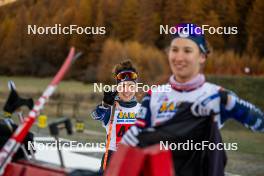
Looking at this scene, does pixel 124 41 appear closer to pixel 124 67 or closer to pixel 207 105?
pixel 124 67

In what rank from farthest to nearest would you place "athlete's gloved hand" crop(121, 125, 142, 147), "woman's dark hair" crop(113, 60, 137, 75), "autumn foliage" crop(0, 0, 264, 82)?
"autumn foliage" crop(0, 0, 264, 82)
"woman's dark hair" crop(113, 60, 137, 75)
"athlete's gloved hand" crop(121, 125, 142, 147)

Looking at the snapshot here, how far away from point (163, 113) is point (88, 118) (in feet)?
34.7

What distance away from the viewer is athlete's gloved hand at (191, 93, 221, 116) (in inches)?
88.9

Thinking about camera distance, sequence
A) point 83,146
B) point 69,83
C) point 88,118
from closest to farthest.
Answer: point 83,146, point 69,83, point 88,118

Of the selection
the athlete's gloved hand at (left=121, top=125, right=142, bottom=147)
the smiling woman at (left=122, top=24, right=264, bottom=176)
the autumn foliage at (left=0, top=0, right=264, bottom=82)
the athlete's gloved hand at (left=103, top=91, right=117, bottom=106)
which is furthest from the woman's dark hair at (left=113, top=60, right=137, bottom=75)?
the autumn foliage at (left=0, top=0, right=264, bottom=82)

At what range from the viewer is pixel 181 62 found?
2.34m

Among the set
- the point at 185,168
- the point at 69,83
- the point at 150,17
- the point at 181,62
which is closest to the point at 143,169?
the point at 185,168

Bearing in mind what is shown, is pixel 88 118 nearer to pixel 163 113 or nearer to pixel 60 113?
pixel 60 113

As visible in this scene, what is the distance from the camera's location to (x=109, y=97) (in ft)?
14.2

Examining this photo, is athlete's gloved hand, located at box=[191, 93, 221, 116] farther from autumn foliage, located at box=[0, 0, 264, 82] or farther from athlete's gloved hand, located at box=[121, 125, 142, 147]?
autumn foliage, located at box=[0, 0, 264, 82]

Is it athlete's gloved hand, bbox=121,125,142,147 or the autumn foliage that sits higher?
the autumn foliage

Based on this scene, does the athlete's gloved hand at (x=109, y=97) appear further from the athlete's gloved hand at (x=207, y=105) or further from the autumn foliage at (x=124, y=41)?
the autumn foliage at (x=124, y=41)

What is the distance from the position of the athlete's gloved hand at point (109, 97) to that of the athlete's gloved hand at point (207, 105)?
6.81 ft

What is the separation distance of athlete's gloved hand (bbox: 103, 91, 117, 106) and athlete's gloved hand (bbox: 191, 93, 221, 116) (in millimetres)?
2076
